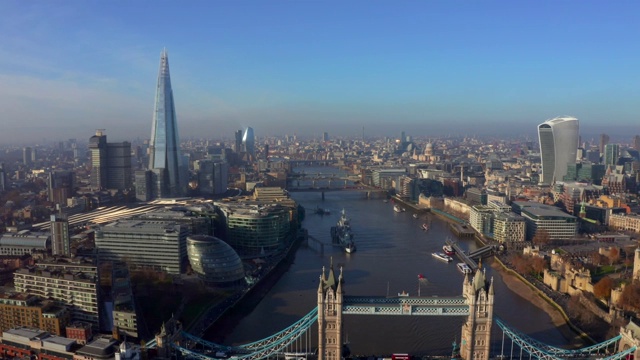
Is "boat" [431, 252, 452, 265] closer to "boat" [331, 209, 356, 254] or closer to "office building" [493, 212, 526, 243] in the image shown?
"boat" [331, 209, 356, 254]

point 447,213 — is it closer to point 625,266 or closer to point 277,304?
point 625,266

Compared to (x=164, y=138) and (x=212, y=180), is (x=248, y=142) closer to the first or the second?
(x=212, y=180)

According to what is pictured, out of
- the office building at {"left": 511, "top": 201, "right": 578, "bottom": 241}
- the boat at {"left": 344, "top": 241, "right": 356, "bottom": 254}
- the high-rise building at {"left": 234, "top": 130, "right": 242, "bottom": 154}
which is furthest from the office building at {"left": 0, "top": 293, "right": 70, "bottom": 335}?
the high-rise building at {"left": 234, "top": 130, "right": 242, "bottom": 154}

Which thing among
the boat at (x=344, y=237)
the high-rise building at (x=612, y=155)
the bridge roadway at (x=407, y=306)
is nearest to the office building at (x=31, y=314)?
the bridge roadway at (x=407, y=306)

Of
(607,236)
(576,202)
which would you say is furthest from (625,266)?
(576,202)

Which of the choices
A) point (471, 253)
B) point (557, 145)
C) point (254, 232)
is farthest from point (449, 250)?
point (557, 145)

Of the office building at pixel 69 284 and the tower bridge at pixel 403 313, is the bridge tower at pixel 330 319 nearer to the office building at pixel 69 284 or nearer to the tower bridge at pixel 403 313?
the tower bridge at pixel 403 313
